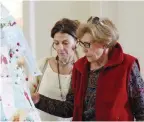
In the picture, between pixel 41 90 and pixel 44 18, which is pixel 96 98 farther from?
pixel 44 18

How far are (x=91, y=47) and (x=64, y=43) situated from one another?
0.29 metres

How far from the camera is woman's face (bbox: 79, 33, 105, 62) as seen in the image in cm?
107

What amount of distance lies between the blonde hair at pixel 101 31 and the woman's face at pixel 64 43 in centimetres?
25

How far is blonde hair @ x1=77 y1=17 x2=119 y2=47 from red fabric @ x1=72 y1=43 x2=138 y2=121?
0.23 feet

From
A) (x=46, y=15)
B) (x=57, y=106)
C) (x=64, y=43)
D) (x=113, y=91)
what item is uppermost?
(x=46, y=15)

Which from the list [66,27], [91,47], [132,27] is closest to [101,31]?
[91,47]

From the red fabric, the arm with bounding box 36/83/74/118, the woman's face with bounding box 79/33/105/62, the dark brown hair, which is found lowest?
the arm with bounding box 36/83/74/118

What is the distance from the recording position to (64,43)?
52.9 inches

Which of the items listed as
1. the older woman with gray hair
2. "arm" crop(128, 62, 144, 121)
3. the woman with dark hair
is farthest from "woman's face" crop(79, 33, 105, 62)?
the woman with dark hair

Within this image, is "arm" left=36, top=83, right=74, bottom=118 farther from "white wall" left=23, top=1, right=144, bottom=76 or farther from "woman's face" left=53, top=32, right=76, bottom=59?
"white wall" left=23, top=1, right=144, bottom=76

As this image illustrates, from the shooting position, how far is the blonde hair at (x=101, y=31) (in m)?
1.06

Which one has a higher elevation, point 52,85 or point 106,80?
point 106,80

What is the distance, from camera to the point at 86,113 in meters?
A: 1.09

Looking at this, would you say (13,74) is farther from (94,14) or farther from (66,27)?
(94,14)
